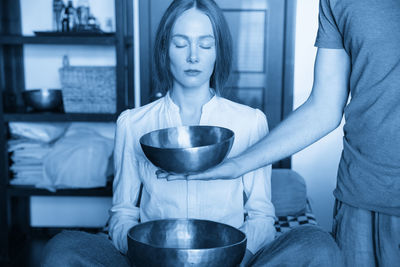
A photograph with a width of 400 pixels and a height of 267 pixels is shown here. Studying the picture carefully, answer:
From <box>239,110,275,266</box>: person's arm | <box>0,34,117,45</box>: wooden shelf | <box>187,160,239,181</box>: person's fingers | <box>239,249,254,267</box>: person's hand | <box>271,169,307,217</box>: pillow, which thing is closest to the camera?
<box>187,160,239,181</box>: person's fingers

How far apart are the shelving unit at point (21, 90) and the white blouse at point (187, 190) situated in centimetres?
111

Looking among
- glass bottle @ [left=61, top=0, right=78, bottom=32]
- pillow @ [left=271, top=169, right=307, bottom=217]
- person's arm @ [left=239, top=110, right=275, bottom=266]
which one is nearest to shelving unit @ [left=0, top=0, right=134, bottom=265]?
glass bottle @ [left=61, top=0, right=78, bottom=32]

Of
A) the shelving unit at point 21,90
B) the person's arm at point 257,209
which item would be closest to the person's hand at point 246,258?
the person's arm at point 257,209

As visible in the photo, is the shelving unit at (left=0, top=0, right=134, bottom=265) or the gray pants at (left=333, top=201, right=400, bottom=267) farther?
the shelving unit at (left=0, top=0, right=134, bottom=265)

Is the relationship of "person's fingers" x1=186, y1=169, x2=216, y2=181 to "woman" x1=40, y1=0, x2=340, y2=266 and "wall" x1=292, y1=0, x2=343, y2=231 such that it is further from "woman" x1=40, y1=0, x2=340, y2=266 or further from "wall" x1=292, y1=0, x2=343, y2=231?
"wall" x1=292, y1=0, x2=343, y2=231

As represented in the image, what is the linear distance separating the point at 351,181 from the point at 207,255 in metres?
0.39

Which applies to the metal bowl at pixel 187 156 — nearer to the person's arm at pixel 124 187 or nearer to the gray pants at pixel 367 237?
the gray pants at pixel 367 237

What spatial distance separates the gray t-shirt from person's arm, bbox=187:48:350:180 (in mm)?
86

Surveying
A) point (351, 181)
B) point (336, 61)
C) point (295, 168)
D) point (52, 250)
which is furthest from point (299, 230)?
point (295, 168)

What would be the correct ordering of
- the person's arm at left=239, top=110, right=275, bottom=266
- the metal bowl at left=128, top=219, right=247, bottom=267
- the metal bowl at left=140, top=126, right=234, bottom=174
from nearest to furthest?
1. the metal bowl at left=128, top=219, right=247, bottom=267
2. the metal bowl at left=140, top=126, right=234, bottom=174
3. the person's arm at left=239, top=110, right=275, bottom=266

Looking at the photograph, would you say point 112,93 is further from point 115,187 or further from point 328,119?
point 328,119

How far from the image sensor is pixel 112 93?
2818 millimetres

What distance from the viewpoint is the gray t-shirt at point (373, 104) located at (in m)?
1.04

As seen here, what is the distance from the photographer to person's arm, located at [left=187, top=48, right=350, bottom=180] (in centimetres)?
120
